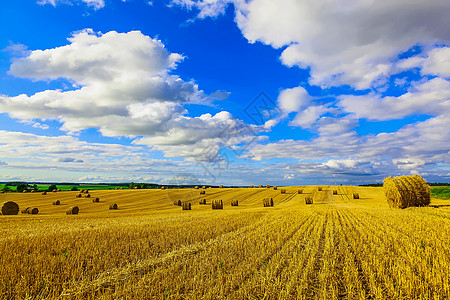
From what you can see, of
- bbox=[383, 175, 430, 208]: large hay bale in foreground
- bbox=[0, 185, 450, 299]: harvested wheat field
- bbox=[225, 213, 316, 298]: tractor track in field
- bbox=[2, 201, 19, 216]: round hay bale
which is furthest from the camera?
bbox=[2, 201, 19, 216]: round hay bale

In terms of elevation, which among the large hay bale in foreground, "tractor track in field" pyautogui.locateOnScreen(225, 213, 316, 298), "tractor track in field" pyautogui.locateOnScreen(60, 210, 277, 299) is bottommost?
"tractor track in field" pyautogui.locateOnScreen(60, 210, 277, 299)

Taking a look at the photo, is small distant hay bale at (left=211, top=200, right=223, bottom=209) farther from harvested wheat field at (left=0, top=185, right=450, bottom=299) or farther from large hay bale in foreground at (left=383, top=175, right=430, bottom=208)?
harvested wheat field at (left=0, top=185, right=450, bottom=299)

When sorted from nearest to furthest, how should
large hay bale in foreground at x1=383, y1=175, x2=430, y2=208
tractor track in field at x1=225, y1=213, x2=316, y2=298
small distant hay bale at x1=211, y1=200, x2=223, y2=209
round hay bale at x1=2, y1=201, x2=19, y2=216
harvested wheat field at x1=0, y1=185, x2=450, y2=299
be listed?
harvested wheat field at x1=0, y1=185, x2=450, y2=299 < tractor track in field at x1=225, y1=213, x2=316, y2=298 < large hay bale in foreground at x1=383, y1=175, x2=430, y2=208 < round hay bale at x1=2, y1=201, x2=19, y2=216 < small distant hay bale at x1=211, y1=200, x2=223, y2=209

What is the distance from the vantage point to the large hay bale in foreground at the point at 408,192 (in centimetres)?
2080

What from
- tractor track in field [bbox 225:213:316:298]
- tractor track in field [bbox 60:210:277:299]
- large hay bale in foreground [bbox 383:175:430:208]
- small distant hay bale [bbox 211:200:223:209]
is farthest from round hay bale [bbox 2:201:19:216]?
large hay bale in foreground [bbox 383:175:430:208]

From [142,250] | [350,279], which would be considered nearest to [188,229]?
[142,250]

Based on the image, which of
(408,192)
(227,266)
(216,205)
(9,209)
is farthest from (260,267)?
(9,209)

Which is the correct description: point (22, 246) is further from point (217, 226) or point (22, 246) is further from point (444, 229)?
point (444, 229)

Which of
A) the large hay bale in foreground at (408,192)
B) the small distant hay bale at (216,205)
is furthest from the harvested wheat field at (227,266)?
the small distant hay bale at (216,205)

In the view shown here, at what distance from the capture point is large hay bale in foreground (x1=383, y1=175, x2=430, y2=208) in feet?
68.2

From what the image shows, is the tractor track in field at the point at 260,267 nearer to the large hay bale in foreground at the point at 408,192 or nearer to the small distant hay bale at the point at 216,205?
the large hay bale in foreground at the point at 408,192

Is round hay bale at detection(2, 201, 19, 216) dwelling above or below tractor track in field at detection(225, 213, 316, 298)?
below

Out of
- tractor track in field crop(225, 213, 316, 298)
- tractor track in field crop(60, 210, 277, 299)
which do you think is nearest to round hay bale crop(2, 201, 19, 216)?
tractor track in field crop(60, 210, 277, 299)

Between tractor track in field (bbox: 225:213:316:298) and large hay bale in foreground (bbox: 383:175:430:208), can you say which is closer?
tractor track in field (bbox: 225:213:316:298)
